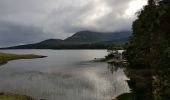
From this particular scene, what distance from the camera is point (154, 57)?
4422 cm

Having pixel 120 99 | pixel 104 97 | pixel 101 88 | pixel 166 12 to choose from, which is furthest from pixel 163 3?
pixel 101 88

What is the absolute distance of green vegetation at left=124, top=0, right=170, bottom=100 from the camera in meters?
37.8

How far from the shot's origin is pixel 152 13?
151 feet

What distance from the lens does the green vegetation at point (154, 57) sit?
1486 inches

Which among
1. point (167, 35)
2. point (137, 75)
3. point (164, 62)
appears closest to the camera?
point (164, 62)

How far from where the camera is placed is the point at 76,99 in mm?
63844

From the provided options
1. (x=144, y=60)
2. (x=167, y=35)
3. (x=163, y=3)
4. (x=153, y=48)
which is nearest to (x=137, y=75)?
(x=144, y=60)

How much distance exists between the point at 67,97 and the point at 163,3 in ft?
115

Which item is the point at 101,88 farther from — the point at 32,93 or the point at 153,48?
the point at 153,48

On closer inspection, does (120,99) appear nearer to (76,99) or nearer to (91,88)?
(76,99)

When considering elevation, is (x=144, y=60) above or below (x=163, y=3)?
below

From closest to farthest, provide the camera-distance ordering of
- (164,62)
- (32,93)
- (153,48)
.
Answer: (164,62) < (153,48) < (32,93)

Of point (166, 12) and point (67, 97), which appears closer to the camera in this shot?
point (166, 12)

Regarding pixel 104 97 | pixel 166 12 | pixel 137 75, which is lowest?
pixel 104 97
